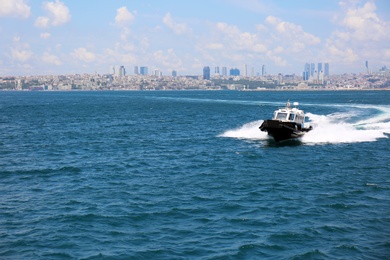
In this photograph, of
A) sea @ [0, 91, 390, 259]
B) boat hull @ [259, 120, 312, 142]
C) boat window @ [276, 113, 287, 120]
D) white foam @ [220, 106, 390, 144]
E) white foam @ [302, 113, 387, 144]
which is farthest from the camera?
white foam @ [220, 106, 390, 144]

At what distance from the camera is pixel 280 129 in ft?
191

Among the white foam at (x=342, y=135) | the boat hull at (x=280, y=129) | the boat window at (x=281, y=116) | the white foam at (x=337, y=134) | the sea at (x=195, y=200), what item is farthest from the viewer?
the white foam at (x=337, y=134)

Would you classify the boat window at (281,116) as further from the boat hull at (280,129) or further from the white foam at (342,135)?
the white foam at (342,135)

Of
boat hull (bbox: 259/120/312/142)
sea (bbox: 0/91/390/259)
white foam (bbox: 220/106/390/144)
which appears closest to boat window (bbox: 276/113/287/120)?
boat hull (bbox: 259/120/312/142)

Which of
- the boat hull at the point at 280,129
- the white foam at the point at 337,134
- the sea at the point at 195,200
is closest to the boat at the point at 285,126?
the boat hull at the point at 280,129

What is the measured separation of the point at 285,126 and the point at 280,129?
0.73m

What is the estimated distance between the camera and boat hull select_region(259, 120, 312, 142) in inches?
2281

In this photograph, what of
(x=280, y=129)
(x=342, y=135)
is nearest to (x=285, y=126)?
(x=280, y=129)

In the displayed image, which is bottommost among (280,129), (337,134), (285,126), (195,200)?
(195,200)

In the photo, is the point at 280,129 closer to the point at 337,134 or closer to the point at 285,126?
the point at 285,126

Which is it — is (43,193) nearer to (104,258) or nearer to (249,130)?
(104,258)

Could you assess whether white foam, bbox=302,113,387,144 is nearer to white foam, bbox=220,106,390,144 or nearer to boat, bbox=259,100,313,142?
white foam, bbox=220,106,390,144

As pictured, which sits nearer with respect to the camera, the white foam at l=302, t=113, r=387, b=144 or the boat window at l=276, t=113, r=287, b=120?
the boat window at l=276, t=113, r=287, b=120

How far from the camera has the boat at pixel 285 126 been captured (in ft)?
190
